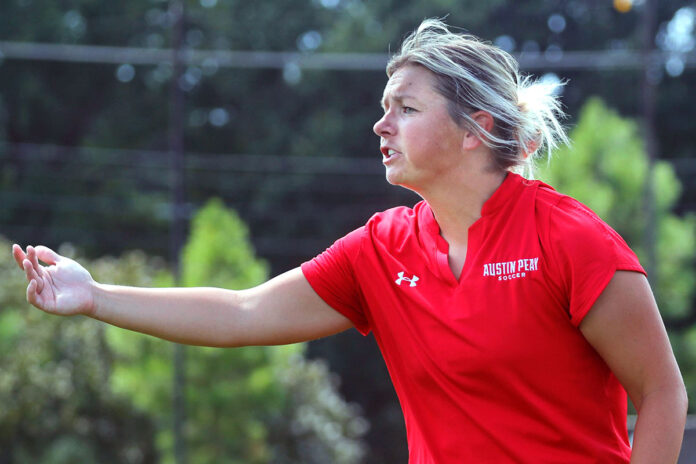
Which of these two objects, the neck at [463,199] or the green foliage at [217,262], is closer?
the neck at [463,199]

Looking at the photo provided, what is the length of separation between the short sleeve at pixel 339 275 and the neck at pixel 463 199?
0.71ft

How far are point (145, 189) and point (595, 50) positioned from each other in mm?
9835

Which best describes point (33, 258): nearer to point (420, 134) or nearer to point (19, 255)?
point (19, 255)

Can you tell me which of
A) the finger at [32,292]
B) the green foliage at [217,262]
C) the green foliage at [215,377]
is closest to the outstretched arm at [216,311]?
the finger at [32,292]

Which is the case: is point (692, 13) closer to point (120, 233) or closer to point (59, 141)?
point (120, 233)

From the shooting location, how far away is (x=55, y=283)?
6.80 feet

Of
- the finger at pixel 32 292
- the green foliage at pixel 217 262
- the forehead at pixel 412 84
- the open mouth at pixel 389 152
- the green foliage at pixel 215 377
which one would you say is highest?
the forehead at pixel 412 84

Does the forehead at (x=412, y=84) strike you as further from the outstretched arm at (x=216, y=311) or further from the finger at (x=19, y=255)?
the finger at (x=19, y=255)

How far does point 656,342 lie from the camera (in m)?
1.72

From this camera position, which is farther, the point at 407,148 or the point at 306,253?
the point at 306,253

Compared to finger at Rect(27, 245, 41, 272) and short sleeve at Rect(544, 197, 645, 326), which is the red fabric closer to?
short sleeve at Rect(544, 197, 645, 326)

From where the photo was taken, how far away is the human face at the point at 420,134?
1.96 m

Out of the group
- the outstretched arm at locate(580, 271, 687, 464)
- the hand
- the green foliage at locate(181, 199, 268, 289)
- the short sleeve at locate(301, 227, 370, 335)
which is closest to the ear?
the short sleeve at locate(301, 227, 370, 335)

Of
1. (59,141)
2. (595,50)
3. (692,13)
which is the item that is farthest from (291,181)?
(692,13)
